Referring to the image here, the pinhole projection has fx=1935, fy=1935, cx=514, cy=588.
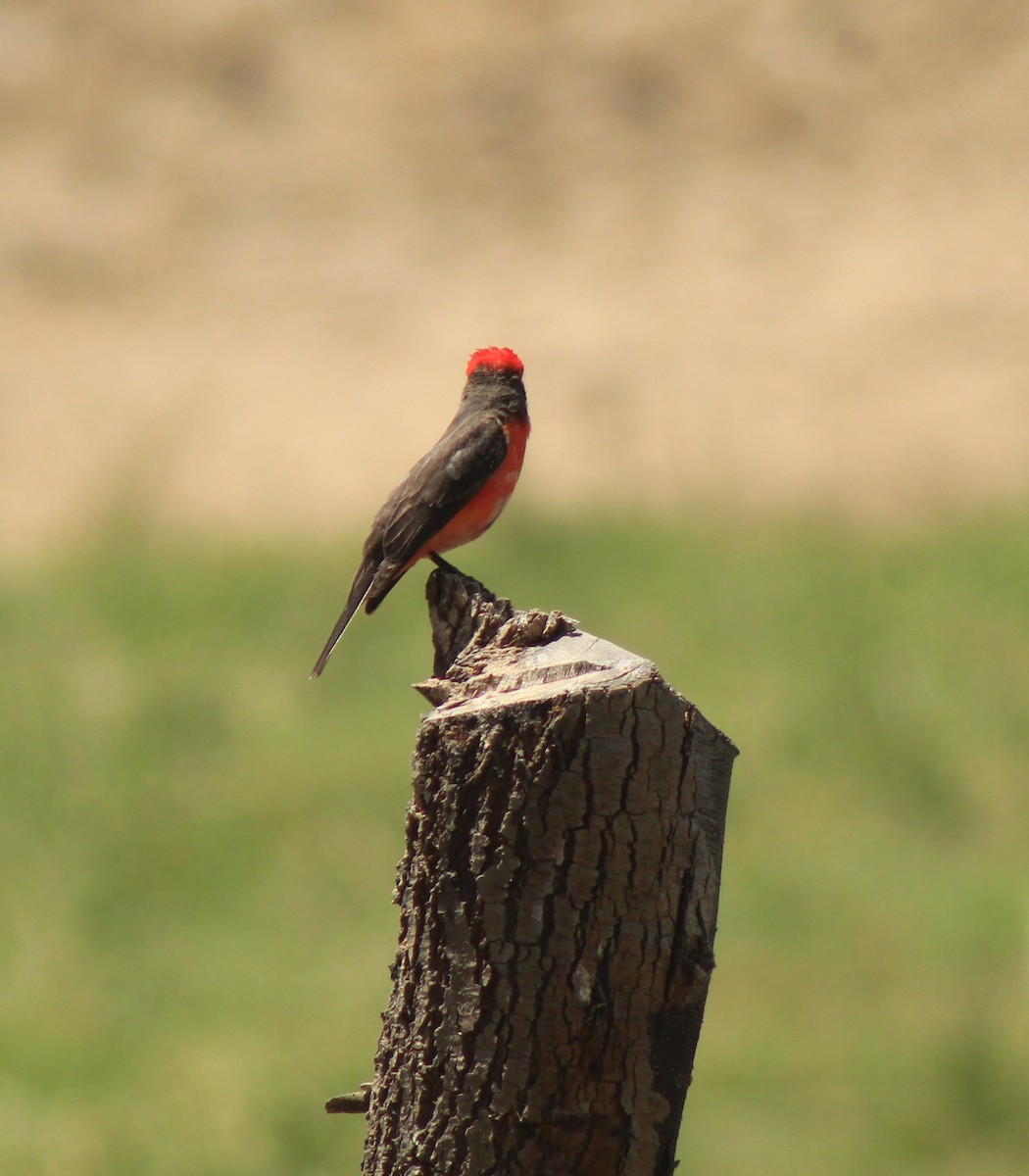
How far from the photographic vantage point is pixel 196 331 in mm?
24750

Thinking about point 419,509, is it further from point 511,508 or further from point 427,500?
point 511,508

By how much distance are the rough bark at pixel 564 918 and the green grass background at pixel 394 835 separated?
4.66 m

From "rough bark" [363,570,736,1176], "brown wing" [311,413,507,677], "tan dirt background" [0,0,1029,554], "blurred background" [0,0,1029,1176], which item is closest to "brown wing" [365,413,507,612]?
"brown wing" [311,413,507,677]

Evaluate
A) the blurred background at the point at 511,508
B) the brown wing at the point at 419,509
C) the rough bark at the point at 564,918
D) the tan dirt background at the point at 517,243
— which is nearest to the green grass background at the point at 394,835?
the blurred background at the point at 511,508

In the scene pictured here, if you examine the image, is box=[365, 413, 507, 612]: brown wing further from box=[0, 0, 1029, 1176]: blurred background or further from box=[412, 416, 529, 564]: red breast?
box=[0, 0, 1029, 1176]: blurred background

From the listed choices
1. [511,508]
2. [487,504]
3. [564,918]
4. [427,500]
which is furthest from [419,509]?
[511,508]

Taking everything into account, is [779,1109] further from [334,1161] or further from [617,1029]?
[617,1029]

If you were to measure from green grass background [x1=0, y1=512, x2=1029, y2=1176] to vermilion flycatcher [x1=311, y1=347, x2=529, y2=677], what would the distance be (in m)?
3.26

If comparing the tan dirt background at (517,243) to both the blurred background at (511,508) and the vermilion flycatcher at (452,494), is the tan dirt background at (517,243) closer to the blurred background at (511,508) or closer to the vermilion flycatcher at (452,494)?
the blurred background at (511,508)

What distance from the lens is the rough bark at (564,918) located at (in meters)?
3.18

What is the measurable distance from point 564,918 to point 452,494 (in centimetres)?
233

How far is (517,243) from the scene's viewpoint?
2716 cm

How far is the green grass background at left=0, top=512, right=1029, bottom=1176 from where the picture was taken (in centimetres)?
834

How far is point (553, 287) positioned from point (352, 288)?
2724mm
